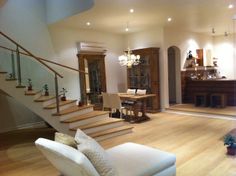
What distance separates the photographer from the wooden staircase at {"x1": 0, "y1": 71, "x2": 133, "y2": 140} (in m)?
5.03

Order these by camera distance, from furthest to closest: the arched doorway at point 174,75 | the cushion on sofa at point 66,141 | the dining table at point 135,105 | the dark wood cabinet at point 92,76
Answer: the arched doorway at point 174,75, the dark wood cabinet at point 92,76, the dining table at point 135,105, the cushion on sofa at point 66,141

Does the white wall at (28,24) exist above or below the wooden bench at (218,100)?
above

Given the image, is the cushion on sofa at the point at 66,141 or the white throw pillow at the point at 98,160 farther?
the cushion on sofa at the point at 66,141

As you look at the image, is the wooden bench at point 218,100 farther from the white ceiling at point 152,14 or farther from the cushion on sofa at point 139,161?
the cushion on sofa at point 139,161

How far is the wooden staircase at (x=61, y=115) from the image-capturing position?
503 cm

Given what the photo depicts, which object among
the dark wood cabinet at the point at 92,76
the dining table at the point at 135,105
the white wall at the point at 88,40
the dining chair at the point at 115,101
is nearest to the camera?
the dining chair at the point at 115,101

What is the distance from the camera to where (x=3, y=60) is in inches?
210

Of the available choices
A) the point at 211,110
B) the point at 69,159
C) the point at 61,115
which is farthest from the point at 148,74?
the point at 69,159

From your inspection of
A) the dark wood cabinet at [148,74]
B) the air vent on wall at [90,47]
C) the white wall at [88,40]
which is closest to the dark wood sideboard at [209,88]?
the dark wood cabinet at [148,74]

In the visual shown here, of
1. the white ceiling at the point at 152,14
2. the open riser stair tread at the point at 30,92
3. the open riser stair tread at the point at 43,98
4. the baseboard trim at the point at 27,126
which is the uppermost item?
the white ceiling at the point at 152,14

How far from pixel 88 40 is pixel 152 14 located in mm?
2645

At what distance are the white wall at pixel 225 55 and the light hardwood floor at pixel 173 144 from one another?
4739mm

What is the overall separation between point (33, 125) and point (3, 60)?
7.46ft

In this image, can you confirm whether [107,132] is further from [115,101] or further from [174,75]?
[174,75]
